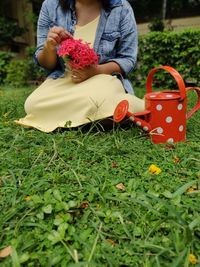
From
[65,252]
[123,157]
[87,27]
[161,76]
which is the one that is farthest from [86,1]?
[161,76]

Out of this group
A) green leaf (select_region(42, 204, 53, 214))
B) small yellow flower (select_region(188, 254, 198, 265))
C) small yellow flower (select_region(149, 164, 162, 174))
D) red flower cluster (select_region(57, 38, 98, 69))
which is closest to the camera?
small yellow flower (select_region(188, 254, 198, 265))

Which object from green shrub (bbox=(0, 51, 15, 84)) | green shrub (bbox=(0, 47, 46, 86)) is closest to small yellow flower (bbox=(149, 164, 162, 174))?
green shrub (bbox=(0, 47, 46, 86))

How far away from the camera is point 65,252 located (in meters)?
0.88

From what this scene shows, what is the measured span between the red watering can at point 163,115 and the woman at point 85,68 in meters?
0.19

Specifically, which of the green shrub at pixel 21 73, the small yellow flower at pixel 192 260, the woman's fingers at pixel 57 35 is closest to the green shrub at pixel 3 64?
the green shrub at pixel 21 73

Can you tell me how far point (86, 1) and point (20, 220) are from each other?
5.33 ft

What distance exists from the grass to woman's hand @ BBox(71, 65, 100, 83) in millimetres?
473

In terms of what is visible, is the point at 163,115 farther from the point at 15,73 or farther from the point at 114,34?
the point at 15,73

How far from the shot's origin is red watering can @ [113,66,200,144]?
1.59m

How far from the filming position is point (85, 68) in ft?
6.31

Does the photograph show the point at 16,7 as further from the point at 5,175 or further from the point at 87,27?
the point at 5,175

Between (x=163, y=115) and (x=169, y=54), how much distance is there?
394 centimetres

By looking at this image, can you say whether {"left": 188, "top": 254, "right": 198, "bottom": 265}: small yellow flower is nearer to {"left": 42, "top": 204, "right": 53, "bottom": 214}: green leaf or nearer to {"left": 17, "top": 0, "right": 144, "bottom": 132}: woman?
{"left": 42, "top": 204, "right": 53, "bottom": 214}: green leaf

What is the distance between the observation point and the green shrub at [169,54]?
499 cm
